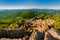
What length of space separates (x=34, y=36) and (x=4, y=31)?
698 cm

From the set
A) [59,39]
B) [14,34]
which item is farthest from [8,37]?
[59,39]

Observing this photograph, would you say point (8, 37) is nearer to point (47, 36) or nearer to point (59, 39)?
point (47, 36)

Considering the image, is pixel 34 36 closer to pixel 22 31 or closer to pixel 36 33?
pixel 36 33

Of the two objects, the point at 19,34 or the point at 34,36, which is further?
the point at 19,34

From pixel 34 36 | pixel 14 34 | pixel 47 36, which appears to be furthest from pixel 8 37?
pixel 47 36

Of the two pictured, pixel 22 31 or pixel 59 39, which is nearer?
pixel 59 39

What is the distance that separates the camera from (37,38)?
25016 mm

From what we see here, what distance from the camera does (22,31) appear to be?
2930 cm

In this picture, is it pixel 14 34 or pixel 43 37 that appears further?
pixel 14 34

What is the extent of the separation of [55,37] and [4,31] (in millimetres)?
Result: 10721

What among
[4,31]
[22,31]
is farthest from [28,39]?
[4,31]

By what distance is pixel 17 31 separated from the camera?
28.6 m

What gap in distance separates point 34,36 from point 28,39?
63.0 inches

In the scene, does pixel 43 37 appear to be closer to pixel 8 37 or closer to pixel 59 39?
pixel 59 39
